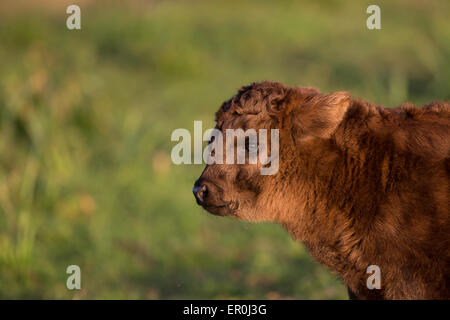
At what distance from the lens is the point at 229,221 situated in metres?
8.20

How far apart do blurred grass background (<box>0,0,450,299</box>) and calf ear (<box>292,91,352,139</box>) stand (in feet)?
3.77

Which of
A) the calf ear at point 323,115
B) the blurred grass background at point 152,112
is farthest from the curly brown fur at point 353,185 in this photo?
the blurred grass background at point 152,112

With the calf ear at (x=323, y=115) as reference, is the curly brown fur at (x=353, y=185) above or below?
→ below

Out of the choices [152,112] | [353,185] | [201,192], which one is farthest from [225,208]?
[152,112]

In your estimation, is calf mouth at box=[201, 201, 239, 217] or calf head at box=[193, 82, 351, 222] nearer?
calf head at box=[193, 82, 351, 222]

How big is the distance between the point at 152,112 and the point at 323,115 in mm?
6692

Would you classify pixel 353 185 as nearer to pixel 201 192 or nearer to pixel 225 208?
Answer: pixel 225 208

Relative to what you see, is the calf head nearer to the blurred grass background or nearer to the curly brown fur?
the curly brown fur

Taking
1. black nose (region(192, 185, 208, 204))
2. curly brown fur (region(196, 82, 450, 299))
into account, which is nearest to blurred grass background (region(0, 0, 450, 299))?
curly brown fur (region(196, 82, 450, 299))

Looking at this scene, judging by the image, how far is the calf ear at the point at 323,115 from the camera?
388 centimetres

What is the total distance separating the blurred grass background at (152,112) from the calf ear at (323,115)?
1.15 m

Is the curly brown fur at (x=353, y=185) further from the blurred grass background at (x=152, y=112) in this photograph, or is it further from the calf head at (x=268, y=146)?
the blurred grass background at (x=152, y=112)

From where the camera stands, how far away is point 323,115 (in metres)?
3.88

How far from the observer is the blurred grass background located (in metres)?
6.91
